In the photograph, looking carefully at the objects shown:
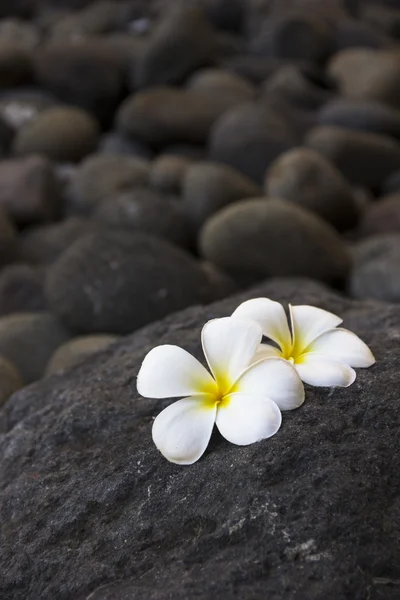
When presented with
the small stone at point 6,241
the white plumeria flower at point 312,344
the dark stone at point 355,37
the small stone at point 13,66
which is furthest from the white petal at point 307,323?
the dark stone at point 355,37

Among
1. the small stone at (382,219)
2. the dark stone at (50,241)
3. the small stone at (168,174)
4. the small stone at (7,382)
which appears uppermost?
the small stone at (7,382)

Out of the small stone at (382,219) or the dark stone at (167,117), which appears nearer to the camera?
the small stone at (382,219)

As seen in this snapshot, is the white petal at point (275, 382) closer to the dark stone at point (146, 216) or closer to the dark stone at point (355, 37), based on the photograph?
the dark stone at point (146, 216)

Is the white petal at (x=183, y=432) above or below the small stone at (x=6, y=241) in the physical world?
above

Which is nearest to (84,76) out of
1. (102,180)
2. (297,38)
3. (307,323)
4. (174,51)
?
(174,51)

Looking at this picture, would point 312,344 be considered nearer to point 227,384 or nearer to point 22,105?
point 227,384

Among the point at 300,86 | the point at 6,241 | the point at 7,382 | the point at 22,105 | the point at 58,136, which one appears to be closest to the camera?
the point at 7,382

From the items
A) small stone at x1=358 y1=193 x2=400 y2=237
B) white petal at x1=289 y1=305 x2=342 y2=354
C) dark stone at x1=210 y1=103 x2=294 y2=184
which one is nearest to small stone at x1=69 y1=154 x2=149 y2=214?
dark stone at x1=210 y1=103 x2=294 y2=184
